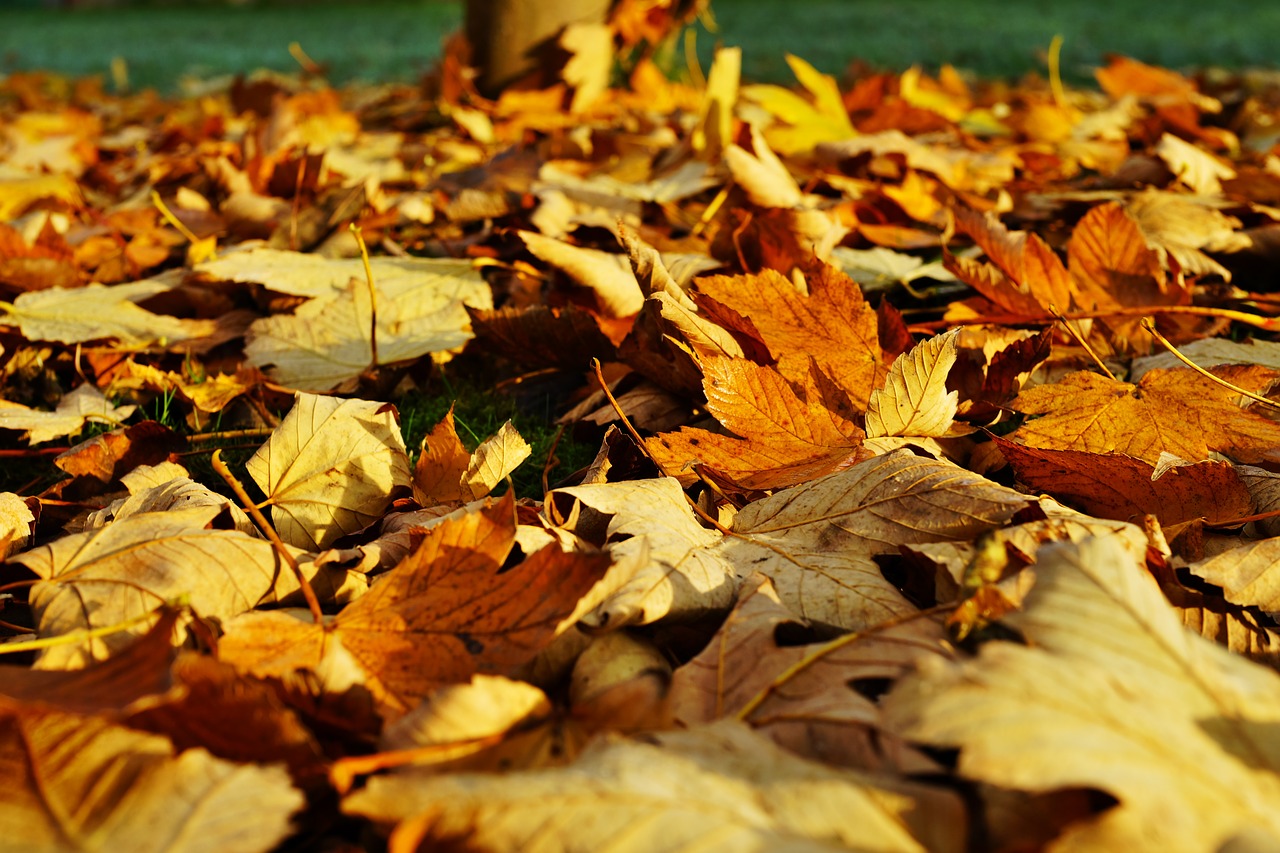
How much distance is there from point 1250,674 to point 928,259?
146 centimetres

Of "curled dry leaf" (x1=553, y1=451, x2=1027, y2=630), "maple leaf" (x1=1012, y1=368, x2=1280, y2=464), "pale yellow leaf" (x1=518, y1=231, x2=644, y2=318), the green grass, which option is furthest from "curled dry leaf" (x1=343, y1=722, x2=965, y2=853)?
the green grass

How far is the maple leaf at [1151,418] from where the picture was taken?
113cm

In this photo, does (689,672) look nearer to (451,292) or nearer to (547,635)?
(547,635)

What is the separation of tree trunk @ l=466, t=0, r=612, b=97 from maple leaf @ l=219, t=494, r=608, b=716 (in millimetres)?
2921

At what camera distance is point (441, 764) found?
0.69 metres

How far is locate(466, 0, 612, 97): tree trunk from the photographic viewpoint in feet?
11.1

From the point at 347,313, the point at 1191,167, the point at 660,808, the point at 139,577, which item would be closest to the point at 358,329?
the point at 347,313

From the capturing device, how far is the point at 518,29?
341cm

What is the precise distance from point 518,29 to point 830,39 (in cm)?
364

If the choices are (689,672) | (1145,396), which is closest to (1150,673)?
(689,672)

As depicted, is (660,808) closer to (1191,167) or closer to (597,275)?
(597,275)

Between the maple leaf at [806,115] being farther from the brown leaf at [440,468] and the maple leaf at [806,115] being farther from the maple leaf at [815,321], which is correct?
the brown leaf at [440,468]

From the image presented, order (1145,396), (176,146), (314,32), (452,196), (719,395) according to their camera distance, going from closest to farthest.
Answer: (719,395) < (1145,396) < (452,196) < (176,146) < (314,32)

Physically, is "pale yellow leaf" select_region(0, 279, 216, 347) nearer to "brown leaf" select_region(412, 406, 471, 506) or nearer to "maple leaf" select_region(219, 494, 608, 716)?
"brown leaf" select_region(412, 406, 471, 506)
